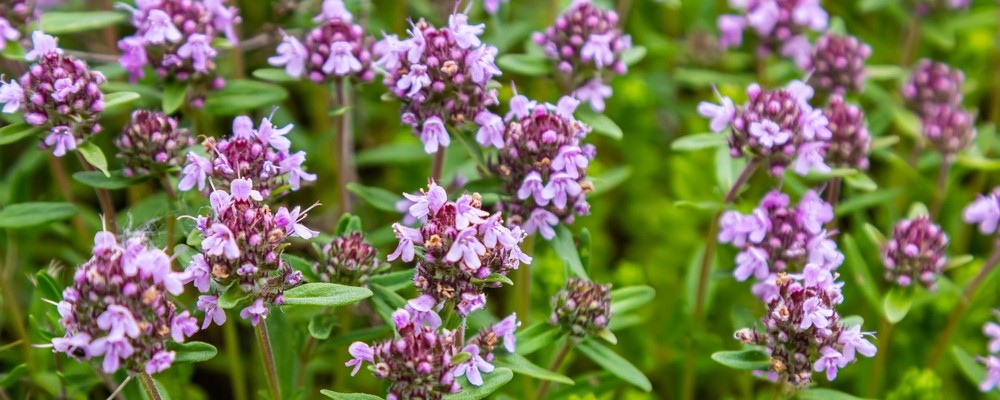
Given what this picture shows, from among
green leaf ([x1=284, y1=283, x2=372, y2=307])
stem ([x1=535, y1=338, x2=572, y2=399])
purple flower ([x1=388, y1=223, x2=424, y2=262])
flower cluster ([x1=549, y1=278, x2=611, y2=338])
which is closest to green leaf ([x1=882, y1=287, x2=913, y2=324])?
flower cluster ([x1=549, y1=278, x2=611, y2=338])

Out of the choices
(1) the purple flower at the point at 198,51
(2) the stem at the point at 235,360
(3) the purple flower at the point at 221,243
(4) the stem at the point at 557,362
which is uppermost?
(1) the purple flower at the point at 198,51

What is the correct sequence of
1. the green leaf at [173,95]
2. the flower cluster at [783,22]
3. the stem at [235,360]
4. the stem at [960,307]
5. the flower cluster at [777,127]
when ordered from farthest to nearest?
the flower cluster at [783,22] < the stem at [235,360] < the stem at [960,307] < the green leaf at [173,95] < the flower cluster at [777,127]

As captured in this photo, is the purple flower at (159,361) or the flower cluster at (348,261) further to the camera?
the flower cluster at (348,261)

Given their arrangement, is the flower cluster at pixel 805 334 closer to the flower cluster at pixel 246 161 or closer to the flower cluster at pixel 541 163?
the flower cluster at pixel 541 163


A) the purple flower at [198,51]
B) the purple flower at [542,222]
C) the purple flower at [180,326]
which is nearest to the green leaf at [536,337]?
the purple flower at [542,222]

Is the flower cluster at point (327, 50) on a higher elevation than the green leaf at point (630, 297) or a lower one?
higher

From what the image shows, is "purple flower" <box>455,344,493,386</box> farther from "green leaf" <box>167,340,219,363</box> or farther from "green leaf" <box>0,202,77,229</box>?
"green leaf" <box>0,202,77,229</box>

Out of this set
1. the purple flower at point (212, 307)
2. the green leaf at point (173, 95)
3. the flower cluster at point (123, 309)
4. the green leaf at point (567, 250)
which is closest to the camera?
the flower cluster at point (123, 309)
